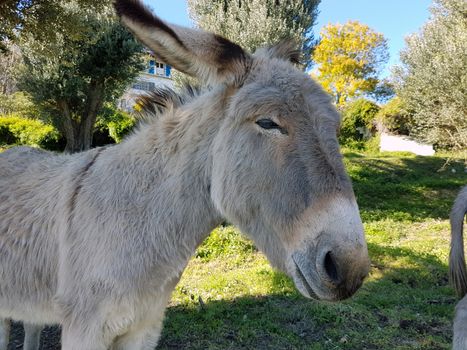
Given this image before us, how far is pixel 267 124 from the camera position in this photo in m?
1.53

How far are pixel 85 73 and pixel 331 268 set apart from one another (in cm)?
1174

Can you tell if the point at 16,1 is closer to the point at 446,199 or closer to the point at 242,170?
the point at 242,170

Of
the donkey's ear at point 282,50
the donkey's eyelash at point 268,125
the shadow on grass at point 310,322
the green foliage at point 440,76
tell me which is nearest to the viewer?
the donkey's eyelash at point 268,125

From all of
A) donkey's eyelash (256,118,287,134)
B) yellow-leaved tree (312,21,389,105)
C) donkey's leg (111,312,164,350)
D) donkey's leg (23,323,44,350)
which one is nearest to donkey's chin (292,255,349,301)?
donkey's eyelash (256,118,287,134)

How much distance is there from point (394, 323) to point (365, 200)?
7631mm

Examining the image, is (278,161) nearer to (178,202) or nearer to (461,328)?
(178,202)

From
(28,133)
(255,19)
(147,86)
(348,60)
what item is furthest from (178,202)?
(348,60)

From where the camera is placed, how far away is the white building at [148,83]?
2.29 m

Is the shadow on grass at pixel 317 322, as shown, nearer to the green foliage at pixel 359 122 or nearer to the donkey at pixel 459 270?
the donkey at pixel 459 270

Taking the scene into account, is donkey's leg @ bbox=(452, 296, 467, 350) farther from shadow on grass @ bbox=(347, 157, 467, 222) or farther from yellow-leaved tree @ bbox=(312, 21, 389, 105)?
yellow-leaved tree @ bbox=(312, 21, 389, 105)

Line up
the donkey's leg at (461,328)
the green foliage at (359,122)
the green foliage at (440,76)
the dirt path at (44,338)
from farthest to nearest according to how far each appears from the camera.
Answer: the green foliage at (359,122) → the green foliage at (440,76) → the dirt path at (44,338) → the donkey's leg at (461,328)

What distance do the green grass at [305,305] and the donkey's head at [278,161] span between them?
2690 millimetres

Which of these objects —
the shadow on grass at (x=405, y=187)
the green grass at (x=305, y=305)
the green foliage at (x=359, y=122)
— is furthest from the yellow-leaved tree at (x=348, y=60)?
the green grass at (x=305, y=305)

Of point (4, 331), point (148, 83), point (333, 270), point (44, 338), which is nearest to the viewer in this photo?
point (333, 270)
